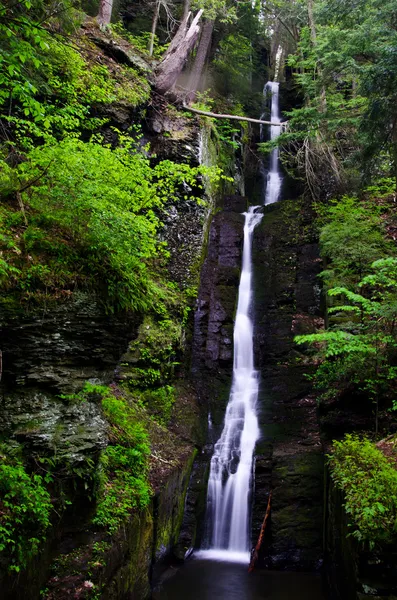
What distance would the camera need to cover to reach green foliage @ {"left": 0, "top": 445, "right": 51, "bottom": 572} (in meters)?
3.99

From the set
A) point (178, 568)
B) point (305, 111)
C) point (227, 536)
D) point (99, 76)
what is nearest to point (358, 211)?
point (305, 111)

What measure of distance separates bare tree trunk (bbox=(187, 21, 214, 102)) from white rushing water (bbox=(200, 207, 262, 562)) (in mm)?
10436

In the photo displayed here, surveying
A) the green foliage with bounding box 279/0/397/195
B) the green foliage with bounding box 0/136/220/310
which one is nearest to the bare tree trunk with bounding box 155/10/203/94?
the green foliage with bounding box 279/0/397/195

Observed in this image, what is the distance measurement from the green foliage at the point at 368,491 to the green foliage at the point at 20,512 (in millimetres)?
3701

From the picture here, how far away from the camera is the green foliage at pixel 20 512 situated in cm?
399

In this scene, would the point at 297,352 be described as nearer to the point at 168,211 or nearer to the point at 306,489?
the point at 306,489

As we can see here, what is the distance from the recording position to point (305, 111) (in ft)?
43.3

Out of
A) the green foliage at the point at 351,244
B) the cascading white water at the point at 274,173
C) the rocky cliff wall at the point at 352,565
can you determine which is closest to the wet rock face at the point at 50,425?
the rocky cliff wall at the point at 352,565

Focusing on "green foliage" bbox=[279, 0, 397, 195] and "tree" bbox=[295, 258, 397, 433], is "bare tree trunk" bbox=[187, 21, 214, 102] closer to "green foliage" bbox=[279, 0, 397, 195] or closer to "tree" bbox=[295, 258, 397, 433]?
"green foliage" bbox=[279, 0, 397, 195]

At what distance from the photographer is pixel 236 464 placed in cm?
996

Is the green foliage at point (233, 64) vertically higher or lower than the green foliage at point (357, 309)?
higher

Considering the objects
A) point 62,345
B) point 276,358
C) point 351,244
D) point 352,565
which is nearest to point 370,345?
point 352,565

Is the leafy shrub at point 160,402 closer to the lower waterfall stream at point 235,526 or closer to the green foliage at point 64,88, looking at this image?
the lower waterfall stream at point 235,526

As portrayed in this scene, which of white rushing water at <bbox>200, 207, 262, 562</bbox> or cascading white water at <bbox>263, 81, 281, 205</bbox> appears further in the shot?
cascading white water at <bbox>263, 81, 281, 205</bbox>
